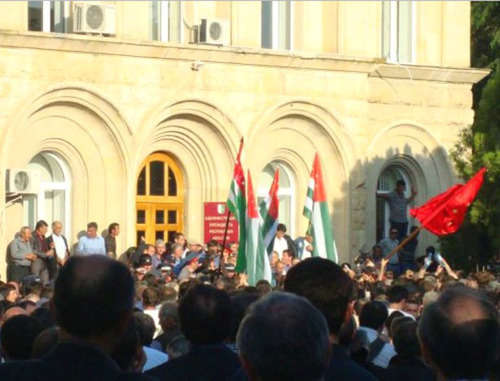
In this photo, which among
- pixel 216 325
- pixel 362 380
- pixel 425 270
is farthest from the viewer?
pixel 425 270

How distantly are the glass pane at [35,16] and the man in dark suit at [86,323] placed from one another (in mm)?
23176

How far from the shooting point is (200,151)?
30047 millimetres

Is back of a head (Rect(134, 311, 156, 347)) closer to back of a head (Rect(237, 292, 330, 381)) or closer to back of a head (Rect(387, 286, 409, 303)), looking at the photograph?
back of a head (Rect(387, 286, 409, 303))

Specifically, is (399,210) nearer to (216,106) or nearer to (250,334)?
(216,106)

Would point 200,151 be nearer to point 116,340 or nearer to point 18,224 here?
point 18,224

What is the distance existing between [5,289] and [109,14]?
1182 centimetres

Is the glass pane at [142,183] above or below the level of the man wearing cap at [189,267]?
above

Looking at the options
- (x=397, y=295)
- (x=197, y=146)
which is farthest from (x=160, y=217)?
(x=397, y=295)

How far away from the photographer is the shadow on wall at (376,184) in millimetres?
32125

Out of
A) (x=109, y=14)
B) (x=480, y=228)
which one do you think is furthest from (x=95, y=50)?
(x=480, y=228)

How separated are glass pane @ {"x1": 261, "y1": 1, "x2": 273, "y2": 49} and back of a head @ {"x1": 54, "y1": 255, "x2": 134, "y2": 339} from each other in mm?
26744

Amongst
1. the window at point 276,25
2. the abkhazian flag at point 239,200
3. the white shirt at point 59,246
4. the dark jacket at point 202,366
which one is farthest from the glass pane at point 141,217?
the dark jacket at point 202,366

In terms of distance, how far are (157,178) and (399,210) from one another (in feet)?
18.4

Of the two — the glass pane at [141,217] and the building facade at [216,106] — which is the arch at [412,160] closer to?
the building facade at [216,106]
